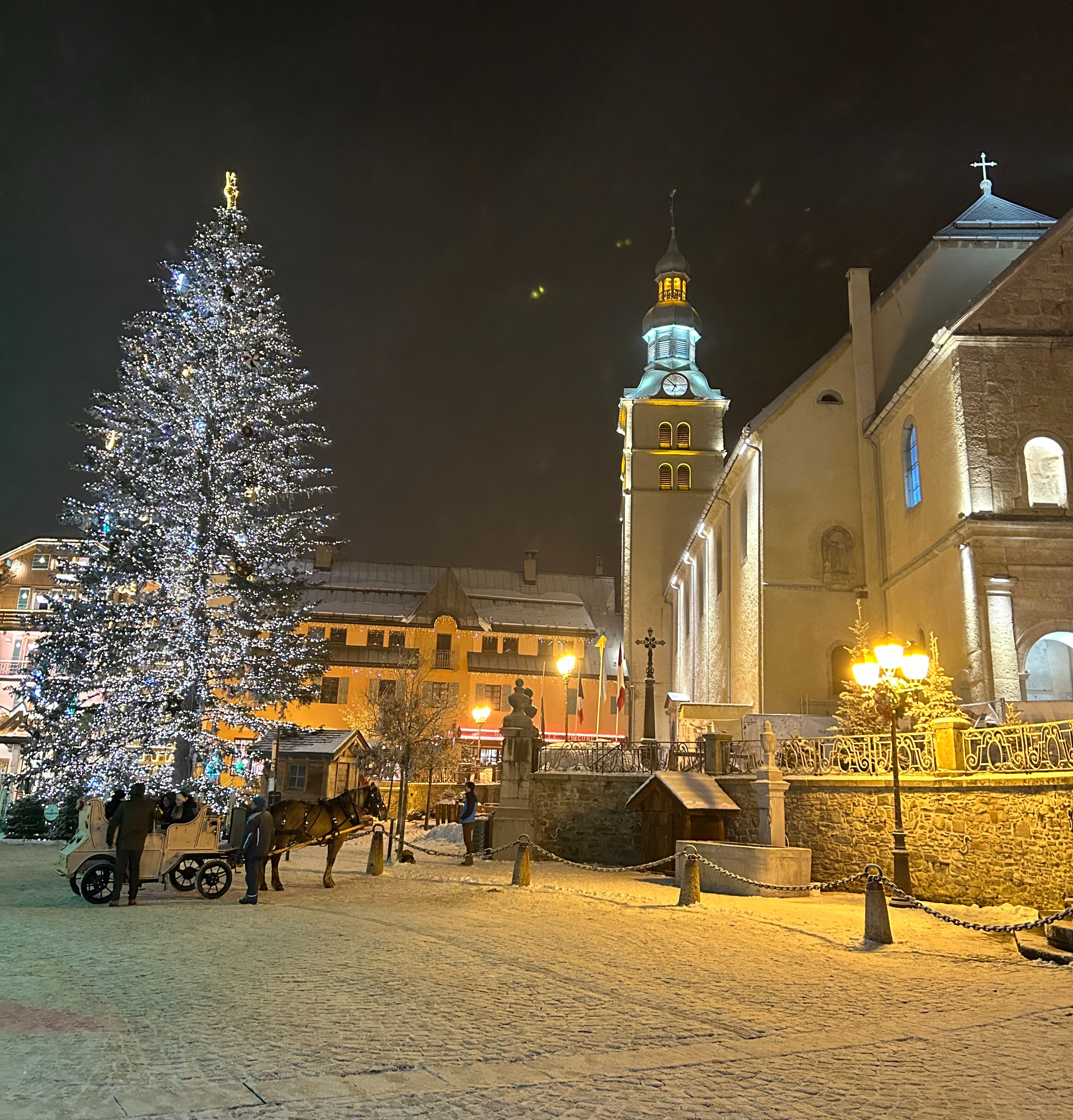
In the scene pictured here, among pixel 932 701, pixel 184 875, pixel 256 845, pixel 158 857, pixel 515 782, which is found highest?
pixel 932 701

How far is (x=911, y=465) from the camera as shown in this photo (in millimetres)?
29234

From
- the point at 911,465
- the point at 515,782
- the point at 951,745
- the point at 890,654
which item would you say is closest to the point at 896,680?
the point at 890,654

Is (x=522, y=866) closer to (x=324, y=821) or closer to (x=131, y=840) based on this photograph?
(x=324, y=821)

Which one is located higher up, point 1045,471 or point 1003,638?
point 1045,471

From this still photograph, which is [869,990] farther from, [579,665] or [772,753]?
[579,665]

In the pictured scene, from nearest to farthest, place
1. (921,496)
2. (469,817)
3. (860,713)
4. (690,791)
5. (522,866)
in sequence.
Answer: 1. (522,866)
2. (690,791)
3. (469,817)
4. (860,713)
5. (921,496)

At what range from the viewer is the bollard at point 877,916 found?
438 inches

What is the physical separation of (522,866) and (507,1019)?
10617 millimetres

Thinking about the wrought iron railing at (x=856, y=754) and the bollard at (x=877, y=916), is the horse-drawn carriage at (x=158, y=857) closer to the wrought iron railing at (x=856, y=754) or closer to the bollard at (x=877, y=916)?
the bollard at (x=877, y=916)

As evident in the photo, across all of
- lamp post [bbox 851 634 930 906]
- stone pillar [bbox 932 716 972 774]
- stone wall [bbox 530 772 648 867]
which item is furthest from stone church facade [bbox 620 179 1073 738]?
stone wall [bbox 530 772 648 867]

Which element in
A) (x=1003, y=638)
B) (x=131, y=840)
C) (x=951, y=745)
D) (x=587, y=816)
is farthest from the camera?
(x=587, y=816)

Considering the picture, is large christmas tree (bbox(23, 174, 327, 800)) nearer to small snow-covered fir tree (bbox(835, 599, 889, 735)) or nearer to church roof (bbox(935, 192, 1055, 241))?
small snow-covered fir tree (bbox(835, 599, 889, 735))

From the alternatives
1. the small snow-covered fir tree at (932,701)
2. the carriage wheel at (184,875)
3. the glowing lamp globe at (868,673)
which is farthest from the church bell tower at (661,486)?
the carriage wheel at (184,875)

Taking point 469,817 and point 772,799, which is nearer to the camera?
point 772,799
